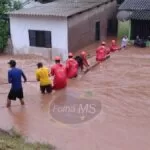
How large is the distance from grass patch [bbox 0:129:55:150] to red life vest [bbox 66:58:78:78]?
16.8 feet

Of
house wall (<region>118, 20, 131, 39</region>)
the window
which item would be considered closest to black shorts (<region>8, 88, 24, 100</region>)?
the window

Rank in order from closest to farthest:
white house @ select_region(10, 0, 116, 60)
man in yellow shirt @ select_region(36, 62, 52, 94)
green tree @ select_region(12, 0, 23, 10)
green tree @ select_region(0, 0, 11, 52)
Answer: man in yellow shirt @ select_region(36, 62, 52, 94)
white house @ select_region(10, 0, 116, 60)
green tree @ select_region(0, 0, 11, 52)
green tree @ select_region(12, 0, 23, 10)

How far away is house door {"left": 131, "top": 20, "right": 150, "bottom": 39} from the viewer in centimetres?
2206

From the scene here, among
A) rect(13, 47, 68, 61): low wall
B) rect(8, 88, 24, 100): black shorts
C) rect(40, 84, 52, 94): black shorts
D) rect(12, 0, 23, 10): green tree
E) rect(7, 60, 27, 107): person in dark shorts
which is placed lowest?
rect(13, 47, 68, 61): low wall

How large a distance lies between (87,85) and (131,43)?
9830 mm

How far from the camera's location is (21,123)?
9.28 m

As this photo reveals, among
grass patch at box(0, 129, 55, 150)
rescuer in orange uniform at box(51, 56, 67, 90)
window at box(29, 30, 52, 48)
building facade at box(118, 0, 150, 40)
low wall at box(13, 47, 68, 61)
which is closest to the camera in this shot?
grass patch at box(0, 129, 55, 150)

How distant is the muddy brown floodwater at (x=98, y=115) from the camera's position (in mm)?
8258

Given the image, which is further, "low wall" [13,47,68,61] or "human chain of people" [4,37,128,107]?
"low wall" [13,47,68,61]

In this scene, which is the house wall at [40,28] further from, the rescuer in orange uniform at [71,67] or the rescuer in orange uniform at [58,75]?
the rescuer in orange uniform at [58,75]

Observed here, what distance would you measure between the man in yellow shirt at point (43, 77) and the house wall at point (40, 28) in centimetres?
927

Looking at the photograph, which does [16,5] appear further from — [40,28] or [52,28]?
[52,28]

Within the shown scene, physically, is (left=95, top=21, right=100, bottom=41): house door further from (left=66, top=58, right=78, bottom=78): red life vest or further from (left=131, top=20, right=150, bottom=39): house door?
(left=66, top=58, right=78, bottom=78): red life vest

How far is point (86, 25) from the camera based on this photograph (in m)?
22.8
